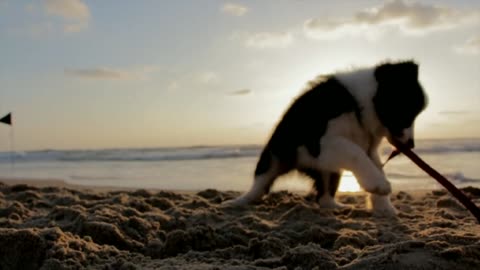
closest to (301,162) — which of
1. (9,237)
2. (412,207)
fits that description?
(412,207)

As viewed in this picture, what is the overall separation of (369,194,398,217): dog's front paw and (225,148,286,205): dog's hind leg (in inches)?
34.2

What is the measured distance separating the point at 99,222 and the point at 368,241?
164 centimetres

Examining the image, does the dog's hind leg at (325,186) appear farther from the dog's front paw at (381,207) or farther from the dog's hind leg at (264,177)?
the dog's front paw at (381,207)

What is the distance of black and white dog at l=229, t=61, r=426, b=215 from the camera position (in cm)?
429

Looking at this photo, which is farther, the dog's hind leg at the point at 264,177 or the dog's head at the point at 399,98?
the dog's hind leg at the point at 264,177

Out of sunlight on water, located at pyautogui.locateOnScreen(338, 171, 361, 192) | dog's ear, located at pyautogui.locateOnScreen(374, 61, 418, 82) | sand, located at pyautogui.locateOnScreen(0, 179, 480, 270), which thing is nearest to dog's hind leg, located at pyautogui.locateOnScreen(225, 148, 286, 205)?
sand, located at pyautogui.locateOnScreen(0, 179, 480, 270)

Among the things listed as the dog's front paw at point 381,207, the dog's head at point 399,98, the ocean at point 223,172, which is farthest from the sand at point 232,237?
the ocean at point 223,172

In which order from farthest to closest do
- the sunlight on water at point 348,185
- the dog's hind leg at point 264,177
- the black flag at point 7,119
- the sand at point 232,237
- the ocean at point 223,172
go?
the ocean at point 223,172, the black flag at point 7,119, the sunlight on water at point 348,185, the dog's hind leg at point 264,177, the sand at point 232,237

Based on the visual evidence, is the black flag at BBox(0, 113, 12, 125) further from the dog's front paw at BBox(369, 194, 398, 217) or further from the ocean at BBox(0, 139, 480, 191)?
the dog's front paw at BBox(369, 194, 398, 217)

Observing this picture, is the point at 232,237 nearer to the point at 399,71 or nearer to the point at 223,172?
the point at 399,71

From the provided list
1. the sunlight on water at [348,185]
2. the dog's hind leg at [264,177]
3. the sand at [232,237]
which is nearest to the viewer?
the sand at [232,237]

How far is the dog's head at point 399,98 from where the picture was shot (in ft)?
14.1

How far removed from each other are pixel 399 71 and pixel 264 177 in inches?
60.4

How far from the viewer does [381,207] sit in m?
4.48
